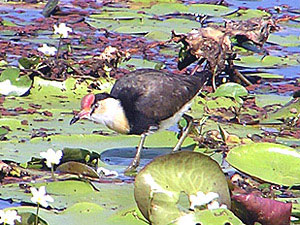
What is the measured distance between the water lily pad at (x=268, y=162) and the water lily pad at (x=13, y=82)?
2308 mm

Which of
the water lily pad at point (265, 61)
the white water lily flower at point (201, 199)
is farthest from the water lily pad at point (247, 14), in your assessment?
the white water lily flower at point (201, 199)

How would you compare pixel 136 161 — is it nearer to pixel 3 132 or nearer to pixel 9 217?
pixel 3 132

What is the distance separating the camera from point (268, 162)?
16.3ft

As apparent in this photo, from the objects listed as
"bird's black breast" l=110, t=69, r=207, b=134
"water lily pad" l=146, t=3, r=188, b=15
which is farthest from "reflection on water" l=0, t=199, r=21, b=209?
"water lily pad" l=146, t=3, r=188, b=15

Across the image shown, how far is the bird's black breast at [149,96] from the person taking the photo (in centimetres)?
Answer: 586

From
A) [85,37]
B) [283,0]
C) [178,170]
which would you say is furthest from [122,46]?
[178,170]

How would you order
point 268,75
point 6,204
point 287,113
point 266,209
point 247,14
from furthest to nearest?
1. point 247,14
2. point 268,75
3. point 287,113
4. point 6,204
5. point 266,209

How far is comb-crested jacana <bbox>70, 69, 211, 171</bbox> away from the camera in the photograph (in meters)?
5.75

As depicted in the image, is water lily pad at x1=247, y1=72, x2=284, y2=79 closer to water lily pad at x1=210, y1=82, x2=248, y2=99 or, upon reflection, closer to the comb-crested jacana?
water lily pad at x1=210, y1=82, x2=248, y2=99

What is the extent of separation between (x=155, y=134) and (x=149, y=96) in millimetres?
297

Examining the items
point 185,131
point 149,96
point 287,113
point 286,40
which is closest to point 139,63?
point 286,40

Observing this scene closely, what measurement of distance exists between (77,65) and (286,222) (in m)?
4.03

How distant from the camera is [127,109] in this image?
586 cm

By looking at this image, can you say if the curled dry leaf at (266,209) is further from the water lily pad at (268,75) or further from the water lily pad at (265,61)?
the water lily pad at (265,61)
